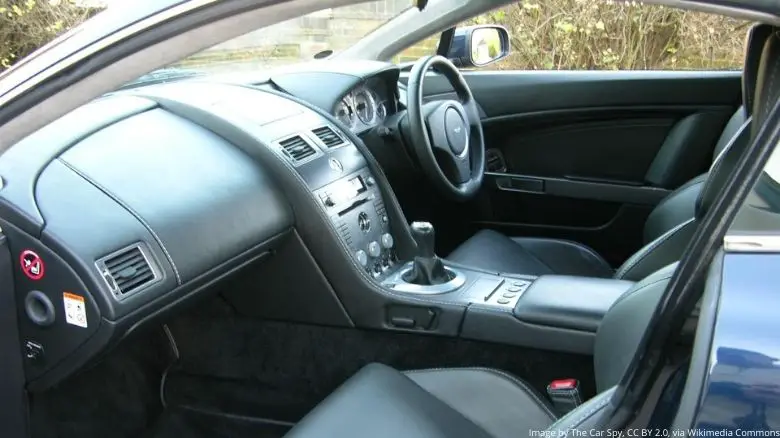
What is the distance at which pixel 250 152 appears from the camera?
229 centimetres

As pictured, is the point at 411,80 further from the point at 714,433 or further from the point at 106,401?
the point at 714,433

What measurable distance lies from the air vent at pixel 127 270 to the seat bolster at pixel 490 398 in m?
0.69

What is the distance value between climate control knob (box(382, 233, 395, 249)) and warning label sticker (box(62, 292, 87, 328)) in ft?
3.34

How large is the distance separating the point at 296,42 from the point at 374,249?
0.88 metres

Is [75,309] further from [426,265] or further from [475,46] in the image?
[475,46]

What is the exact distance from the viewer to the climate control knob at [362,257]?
239 centimetres

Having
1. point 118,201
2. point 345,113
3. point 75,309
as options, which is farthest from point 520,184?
point 75,309

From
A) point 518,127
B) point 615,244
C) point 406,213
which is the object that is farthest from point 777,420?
point 518,127

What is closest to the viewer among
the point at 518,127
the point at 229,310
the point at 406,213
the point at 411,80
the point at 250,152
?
the point at 250,152

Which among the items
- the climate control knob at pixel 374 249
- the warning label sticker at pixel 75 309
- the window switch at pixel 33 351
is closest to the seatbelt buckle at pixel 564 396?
the climate control knob at pixel 374 249

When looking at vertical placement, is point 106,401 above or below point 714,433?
below

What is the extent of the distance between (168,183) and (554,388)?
107cm

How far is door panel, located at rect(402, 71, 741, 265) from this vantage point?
330 cm

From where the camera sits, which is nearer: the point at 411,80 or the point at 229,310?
the point at 229,310
